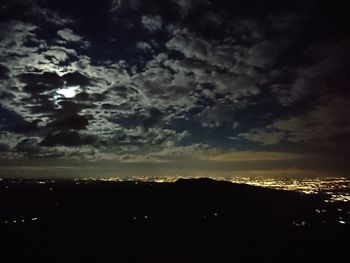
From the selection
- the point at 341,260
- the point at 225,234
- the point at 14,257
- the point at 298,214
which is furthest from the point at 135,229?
the point at 298,214

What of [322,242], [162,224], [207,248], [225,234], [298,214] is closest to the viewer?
[207,248]

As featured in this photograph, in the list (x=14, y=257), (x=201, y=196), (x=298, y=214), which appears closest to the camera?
(x=14, y=257)

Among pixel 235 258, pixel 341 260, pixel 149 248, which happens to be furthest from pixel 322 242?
pixel 149 248

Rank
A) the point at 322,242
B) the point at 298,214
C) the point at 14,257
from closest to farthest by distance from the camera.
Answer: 1. the point at 14,257
2. the point at 322,242
3. the point at 298,214

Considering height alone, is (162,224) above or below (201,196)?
below

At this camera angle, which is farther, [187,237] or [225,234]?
[225,234]

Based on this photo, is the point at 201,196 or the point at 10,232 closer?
the point at 10,232

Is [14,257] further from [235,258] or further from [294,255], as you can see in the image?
[294,255]

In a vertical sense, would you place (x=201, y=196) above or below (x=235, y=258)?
above

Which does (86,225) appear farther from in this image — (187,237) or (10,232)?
(187,237)
